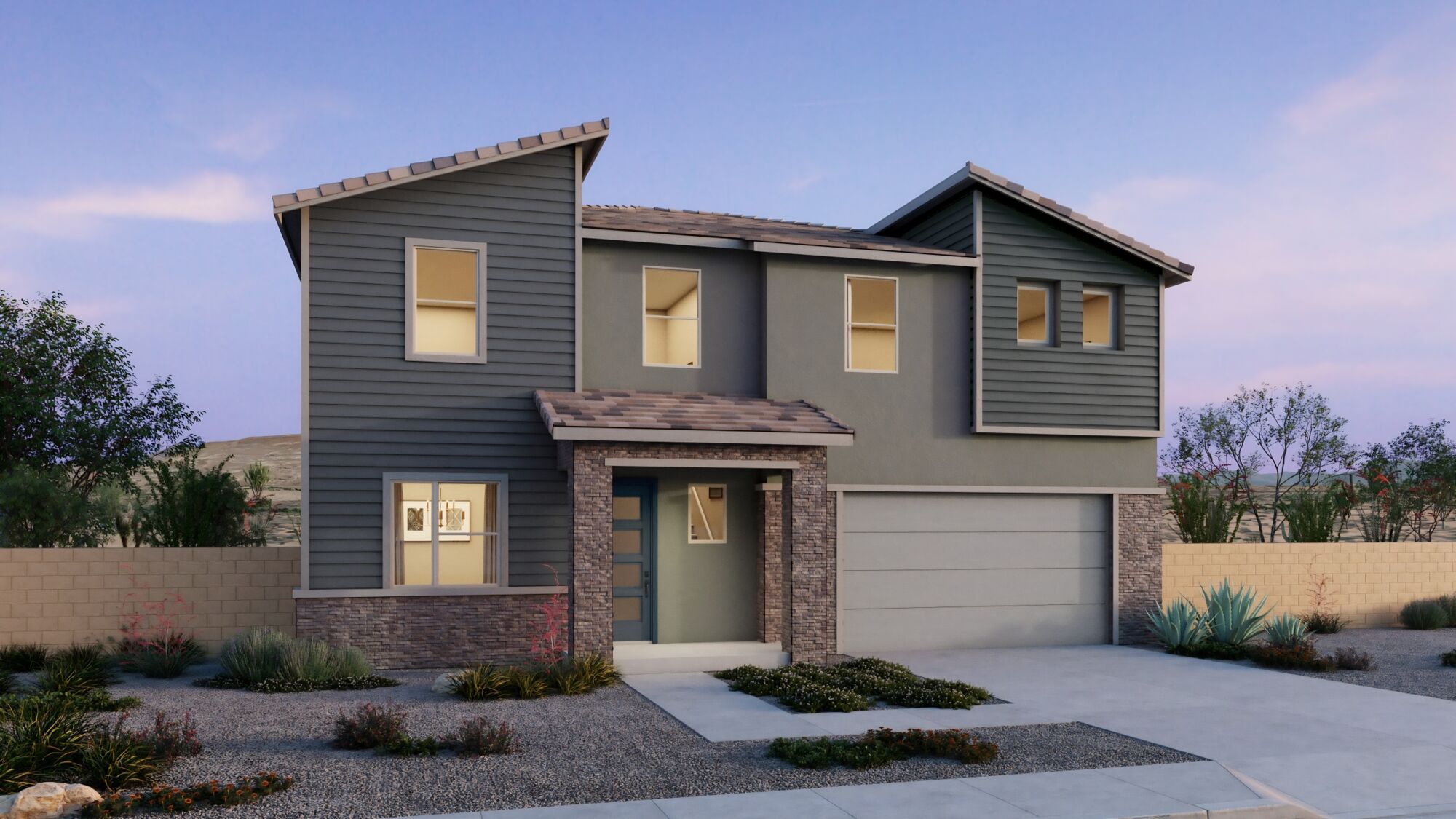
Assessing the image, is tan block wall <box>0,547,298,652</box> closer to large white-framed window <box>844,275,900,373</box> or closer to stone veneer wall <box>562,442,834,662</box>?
stone veneer wall <box>562,442,834,662</box>

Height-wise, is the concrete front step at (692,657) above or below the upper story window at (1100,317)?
below

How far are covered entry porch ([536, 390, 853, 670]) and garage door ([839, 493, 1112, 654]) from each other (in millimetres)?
728

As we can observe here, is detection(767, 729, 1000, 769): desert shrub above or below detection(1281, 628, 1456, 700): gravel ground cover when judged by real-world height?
above

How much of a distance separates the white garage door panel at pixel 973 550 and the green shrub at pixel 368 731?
7.36 metres

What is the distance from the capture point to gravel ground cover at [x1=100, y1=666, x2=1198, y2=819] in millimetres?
6910

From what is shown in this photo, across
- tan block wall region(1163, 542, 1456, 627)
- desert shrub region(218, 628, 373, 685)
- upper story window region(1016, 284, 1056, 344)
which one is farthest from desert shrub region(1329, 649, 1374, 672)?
desert shrub region(218, 628, 373, 685)

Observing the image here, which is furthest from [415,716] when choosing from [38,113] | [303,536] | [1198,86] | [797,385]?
[1198,86]

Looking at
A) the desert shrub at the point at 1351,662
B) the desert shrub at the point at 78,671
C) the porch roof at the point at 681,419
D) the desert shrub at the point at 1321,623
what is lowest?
the desert shrub at the point at 1321,623

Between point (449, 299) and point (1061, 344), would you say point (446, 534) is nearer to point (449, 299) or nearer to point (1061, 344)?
point (449, 299)

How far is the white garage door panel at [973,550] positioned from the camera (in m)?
14.6

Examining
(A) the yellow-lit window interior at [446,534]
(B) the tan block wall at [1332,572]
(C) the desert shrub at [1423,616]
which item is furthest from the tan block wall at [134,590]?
(C) the desert shrub at [1423,616]

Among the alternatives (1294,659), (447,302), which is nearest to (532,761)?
(447,302)

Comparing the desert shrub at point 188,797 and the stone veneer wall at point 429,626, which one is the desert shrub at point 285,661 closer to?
the stone veneer wall at point 429,626

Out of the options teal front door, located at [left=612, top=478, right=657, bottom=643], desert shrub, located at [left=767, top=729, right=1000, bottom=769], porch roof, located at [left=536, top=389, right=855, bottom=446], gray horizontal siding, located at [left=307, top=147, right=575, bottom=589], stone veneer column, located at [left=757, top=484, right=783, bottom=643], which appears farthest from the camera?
stone veneer column, located at [left=757, top=484, right=783, bottom=643]
